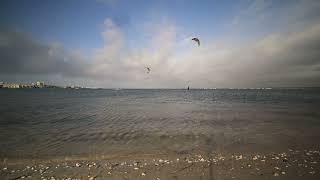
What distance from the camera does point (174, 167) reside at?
38.0 feet

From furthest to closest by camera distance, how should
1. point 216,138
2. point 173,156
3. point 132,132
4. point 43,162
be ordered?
point 132,132
point 216,138
point 173,156
point 43,162

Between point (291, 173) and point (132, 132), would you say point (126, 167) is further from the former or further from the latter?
point (132, 132)

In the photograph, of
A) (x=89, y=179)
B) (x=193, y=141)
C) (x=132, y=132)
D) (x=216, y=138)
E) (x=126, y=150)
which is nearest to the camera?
(x=89, y=179)

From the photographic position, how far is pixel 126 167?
11.7 metres

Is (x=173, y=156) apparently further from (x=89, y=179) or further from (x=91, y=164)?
(x=89, y=179)

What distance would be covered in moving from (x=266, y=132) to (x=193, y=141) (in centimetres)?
814

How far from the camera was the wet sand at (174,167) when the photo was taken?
10.4 meters

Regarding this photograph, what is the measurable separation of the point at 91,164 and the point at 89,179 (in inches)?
90.9

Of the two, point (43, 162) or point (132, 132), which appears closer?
point (43, 162)

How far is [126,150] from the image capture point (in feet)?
49.5

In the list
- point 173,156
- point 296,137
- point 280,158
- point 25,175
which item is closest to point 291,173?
point 280,158

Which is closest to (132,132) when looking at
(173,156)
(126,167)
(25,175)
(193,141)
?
(193,141)

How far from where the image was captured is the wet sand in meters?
10.4

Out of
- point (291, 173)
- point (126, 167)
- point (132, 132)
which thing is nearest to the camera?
point (291, 173)
